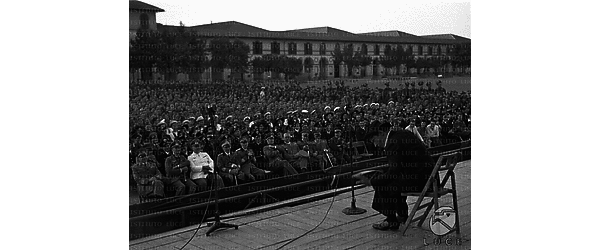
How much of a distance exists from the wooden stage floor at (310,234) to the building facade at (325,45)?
1.01m

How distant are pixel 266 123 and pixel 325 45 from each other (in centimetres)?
72

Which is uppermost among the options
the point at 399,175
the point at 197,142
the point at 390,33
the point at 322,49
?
the point at 390,33

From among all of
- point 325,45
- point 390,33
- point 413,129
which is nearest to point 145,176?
point 325,45

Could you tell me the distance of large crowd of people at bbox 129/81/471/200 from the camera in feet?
13.1

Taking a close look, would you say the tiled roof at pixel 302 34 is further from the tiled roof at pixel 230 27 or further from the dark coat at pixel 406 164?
the dark coat at pixel 406 164

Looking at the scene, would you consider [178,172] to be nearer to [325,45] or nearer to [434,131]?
[325,45]

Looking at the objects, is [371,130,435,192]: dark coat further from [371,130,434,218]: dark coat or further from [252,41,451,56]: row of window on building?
[252,41,451,56]: row of window on building

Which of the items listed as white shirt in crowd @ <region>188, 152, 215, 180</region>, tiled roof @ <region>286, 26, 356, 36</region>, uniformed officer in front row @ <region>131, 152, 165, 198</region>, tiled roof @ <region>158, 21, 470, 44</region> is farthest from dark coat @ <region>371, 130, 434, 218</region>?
uniformed officer in front row @ <region>131, 152, 165, 198</region>

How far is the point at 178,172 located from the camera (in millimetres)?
4301
